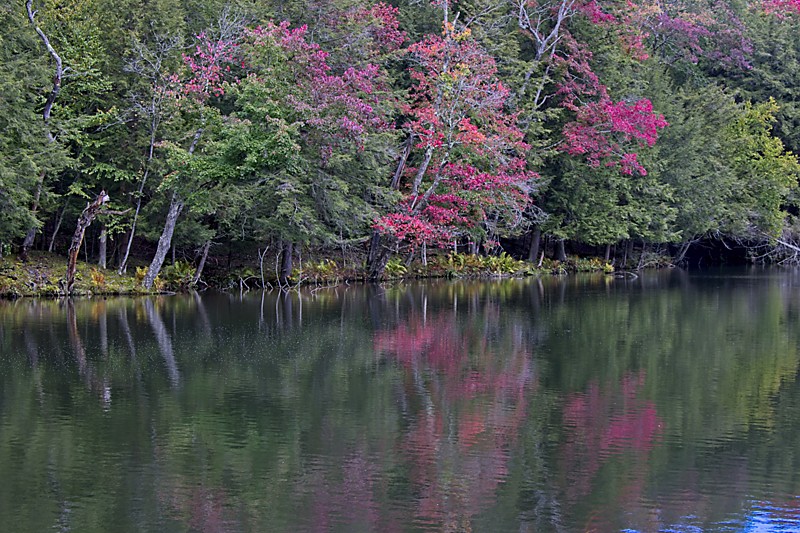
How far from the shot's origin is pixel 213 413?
11.3 meters

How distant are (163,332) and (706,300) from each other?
15.2m

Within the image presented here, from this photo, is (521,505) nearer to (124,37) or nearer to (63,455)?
(63,455)

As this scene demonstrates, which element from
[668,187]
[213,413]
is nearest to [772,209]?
[668,187]

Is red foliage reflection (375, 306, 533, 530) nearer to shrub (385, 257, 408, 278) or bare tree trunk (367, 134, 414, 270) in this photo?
bare tree trunk (367, 134, 414, 270)

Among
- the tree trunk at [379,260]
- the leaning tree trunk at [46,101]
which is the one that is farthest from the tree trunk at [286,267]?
the leaning tree trunk at [46,101]

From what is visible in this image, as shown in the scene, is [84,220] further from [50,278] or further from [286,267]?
[286,267]

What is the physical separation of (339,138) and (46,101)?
7702 millimetres

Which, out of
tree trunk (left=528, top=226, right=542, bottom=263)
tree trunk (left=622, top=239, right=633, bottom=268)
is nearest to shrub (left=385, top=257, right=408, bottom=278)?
tree trunk (left=528, top=226, right=542, bottom=263)

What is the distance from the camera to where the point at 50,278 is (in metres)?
24.7

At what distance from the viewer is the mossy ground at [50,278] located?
24.2m

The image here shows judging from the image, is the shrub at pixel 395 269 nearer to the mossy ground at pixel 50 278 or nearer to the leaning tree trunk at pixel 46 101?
the mossy ground at pixel 50 278

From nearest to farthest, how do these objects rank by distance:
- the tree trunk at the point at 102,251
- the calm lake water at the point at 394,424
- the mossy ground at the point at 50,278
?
the calm lake water at the point at 394,424
the mossy ground at the point at 50,278
the tree trunk at the point at 102,251

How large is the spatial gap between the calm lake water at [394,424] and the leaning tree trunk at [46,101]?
4750mm

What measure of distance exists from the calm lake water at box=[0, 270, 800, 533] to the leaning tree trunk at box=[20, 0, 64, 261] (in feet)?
15.6
